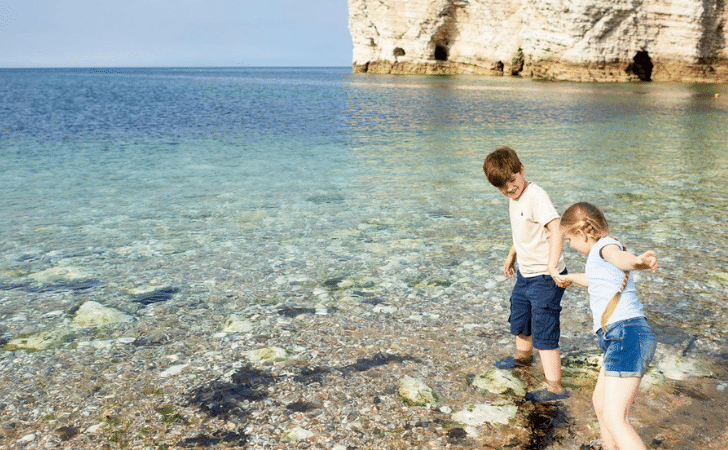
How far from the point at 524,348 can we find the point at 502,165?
1436 mm

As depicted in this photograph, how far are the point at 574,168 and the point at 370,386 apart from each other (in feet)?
32.5

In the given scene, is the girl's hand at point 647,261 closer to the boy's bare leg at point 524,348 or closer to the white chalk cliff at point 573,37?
the boy's bare leg at point 524,348

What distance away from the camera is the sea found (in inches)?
224

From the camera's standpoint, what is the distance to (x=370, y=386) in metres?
3.92

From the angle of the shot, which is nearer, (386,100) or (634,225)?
(634,225)

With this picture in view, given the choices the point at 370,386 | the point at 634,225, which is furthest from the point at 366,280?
the point at 634,225

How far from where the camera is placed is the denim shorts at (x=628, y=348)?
2.80 m

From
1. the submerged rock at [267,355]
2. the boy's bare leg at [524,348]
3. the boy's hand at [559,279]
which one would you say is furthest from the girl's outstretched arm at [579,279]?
the submerged rock at [267,355]

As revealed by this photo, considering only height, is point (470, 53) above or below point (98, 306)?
above

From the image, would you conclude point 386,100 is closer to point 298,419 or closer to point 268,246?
point 268,246

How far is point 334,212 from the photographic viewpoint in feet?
29.3

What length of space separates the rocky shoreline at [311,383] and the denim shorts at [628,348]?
2.19 ft

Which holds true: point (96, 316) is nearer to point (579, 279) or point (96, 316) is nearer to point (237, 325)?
point (237, 325)

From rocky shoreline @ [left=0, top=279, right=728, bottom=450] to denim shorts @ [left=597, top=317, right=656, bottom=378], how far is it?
67 centimetres
